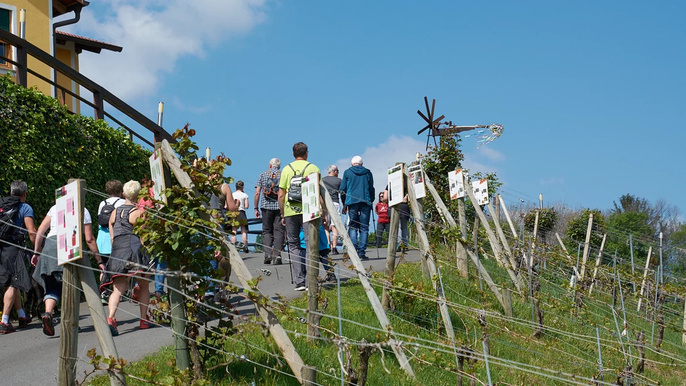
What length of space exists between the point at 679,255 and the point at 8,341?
2395 cm

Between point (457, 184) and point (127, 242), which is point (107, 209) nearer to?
point (127, 242)

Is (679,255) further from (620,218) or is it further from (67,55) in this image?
(67,55)

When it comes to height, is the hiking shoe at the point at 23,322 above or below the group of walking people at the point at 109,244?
below

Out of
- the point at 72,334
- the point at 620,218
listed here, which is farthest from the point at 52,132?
the point at 620,218

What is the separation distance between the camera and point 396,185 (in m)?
9.84

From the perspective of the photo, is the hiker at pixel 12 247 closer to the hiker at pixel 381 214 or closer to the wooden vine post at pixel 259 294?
the wooden vine post at pixel 259 294

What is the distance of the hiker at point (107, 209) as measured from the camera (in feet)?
32.8

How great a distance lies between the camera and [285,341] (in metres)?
6.00

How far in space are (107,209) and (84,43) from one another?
2081 cm

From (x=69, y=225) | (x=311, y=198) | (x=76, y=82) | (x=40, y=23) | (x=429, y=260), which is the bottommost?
(x=429, y=260)

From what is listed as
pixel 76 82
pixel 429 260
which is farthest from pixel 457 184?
pixel 76 82

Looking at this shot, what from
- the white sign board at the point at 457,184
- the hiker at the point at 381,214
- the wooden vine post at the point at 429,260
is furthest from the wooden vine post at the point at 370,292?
the hiker at the point at 381,214

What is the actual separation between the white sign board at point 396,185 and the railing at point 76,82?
3083 millimetres

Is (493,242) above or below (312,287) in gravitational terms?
above
